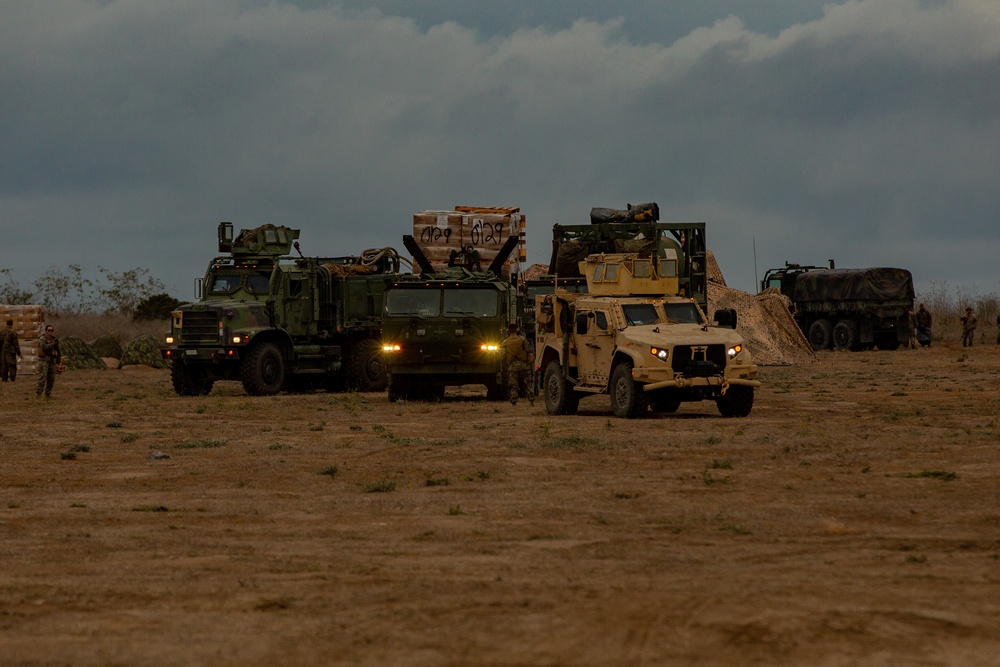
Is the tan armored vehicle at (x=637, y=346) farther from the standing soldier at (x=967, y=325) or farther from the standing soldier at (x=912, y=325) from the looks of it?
the standing soldier at (x=967, y=325)

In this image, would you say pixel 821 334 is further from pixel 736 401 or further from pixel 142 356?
pixel 736 401

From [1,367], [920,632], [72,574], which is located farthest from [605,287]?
[1,367]

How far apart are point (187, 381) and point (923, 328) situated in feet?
105

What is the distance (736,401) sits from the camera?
861 inches

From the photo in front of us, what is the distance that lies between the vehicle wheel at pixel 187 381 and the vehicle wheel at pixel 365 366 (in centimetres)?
290

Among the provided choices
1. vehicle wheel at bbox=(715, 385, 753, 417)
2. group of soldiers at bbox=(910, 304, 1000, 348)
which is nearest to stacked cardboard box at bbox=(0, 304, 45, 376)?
vehicle wheel at bbox=(715, 385, 753, 417)

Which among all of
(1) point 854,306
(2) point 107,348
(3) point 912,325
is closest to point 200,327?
(2) point 107,348

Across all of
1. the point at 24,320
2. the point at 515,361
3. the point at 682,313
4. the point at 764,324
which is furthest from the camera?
the point at 764,324

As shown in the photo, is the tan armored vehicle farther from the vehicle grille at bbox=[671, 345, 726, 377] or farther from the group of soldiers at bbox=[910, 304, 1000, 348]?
the group of soldiers at bbox=[910, 304, 1000, 348]

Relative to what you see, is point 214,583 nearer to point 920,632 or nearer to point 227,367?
point 920,632

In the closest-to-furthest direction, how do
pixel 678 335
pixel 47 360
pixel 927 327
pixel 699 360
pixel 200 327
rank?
pixel 699 360, pixel 678 335, pixel 47 360, pixel 200 327, pixel 927 327

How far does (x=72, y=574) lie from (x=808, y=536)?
4.99 meters

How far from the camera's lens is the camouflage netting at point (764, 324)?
43062 mm

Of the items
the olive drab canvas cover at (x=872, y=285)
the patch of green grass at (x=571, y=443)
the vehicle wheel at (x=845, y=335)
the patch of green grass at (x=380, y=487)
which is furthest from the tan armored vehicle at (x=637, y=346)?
the vehicle wheel at (x=845, y=335)
